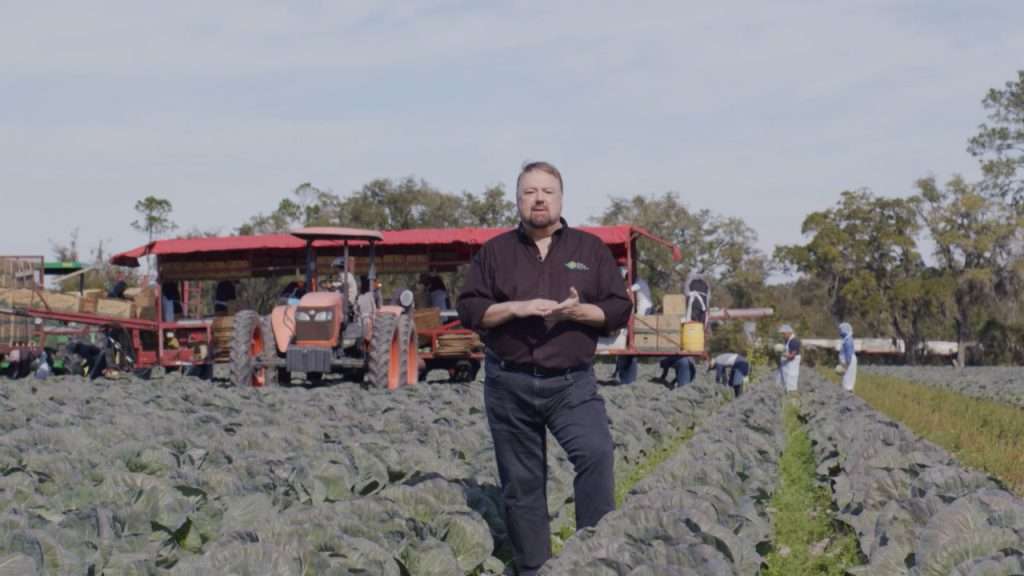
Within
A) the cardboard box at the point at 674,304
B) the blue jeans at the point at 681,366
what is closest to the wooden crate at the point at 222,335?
the cardboard box at the point at 674,304

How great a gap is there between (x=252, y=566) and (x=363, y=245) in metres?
17.5

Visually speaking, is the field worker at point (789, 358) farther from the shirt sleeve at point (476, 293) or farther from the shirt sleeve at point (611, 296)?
the shirt sleeve at point (476, 293)

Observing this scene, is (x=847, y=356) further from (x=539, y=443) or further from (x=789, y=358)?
(x=539, y=443)

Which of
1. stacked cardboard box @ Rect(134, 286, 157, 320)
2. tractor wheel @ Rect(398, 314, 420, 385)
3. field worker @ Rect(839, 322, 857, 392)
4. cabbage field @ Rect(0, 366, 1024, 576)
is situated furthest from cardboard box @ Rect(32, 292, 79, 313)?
field worker @ Rect(839, 322, 857, 392)

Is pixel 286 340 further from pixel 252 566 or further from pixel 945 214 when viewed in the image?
pixel 945 214

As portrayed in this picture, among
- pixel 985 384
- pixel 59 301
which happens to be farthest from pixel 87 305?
pixel 985 384

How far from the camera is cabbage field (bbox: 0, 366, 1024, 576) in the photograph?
5195 millimetres

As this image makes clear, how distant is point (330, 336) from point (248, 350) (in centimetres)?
150

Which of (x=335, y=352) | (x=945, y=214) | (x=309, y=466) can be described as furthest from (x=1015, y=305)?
(x=309, y=466)

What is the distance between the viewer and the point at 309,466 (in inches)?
299

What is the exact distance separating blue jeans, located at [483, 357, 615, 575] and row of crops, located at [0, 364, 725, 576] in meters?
0.19

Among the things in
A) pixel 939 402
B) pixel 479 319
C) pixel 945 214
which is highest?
pixel 945 214

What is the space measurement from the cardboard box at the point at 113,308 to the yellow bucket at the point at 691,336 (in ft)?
31.2

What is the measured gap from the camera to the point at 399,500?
659cm
